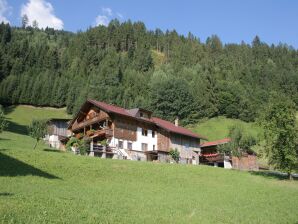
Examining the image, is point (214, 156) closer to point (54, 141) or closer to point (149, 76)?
point (54, 141)

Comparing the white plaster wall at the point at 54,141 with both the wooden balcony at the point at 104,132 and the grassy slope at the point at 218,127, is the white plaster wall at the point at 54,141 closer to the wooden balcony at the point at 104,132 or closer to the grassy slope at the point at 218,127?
the wooden balcony at the point at 104,132

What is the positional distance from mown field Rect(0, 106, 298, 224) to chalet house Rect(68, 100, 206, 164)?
13.6 metres

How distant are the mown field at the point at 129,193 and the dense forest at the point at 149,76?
4430cm

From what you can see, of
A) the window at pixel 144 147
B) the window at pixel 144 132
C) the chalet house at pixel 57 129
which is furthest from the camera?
the chalet house at pixel 57 129

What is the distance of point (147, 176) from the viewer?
117 feet

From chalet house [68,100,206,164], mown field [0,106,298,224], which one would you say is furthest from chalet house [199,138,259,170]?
mown field [0,106,298,224]

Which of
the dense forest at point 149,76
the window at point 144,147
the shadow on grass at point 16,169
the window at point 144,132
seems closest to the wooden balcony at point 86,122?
the window at point 144,132

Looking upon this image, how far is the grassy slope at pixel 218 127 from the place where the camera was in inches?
3612

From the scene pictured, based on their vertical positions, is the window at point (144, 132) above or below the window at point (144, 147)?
above

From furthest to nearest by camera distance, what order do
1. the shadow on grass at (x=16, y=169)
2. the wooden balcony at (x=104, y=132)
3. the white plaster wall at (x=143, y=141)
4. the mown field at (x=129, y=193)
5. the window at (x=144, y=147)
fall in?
the window at (x=144, y=147), the white plaster wall at (x=143, y=141), the wooden balcony at (x=104, y=132), the shadow on grass at (x=16, y=169), the mown field at (x=129, y=193)

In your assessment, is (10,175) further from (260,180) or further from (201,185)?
(260,180)

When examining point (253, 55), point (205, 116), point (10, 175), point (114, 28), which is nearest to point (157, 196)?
point (10, 175)

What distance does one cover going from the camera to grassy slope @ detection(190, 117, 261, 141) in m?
91.8

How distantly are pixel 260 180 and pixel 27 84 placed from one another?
91550 mm
